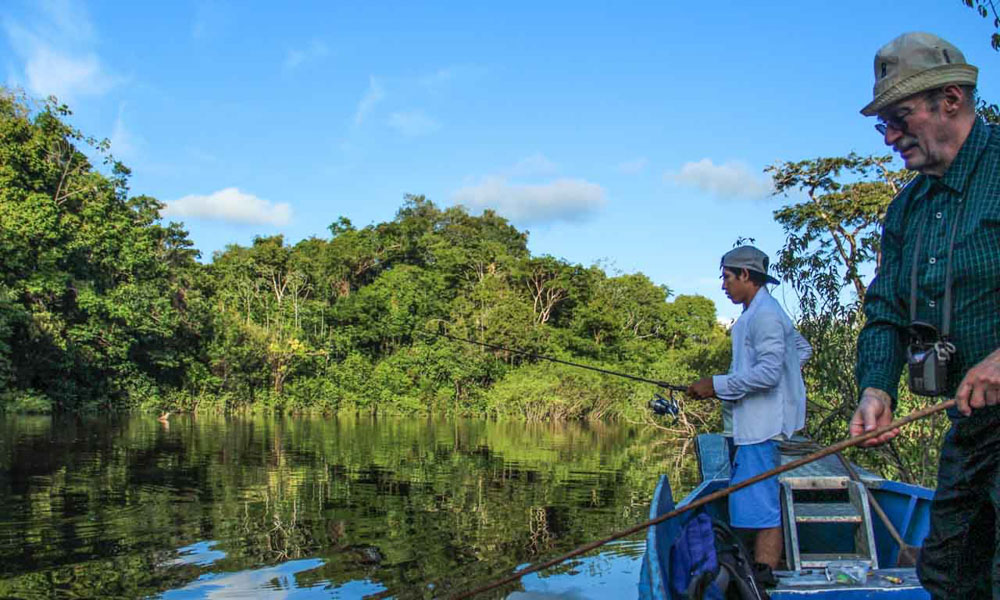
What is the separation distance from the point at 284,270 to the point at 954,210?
3676 centimetres

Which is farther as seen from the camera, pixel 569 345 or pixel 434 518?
pixel 569 345

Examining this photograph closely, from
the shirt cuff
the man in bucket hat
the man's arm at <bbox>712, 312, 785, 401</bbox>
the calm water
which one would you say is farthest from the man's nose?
the calm water

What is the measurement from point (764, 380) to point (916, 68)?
2.03 metres

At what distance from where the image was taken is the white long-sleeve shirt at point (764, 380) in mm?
3645

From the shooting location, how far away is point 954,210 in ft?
6.15

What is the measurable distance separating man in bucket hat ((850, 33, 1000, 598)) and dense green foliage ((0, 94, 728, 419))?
68.8 ft

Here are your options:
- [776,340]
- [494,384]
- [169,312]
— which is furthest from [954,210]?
[494,384]

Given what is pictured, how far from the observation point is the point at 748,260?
3961mm

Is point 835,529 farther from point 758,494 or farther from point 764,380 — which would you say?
point 764,380

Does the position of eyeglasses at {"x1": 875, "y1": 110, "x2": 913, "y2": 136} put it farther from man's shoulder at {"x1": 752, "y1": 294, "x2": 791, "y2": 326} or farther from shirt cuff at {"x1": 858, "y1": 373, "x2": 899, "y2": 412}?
man's shoulder at {"x1": 752, "y1": 294, "x2": 791, "y2": 326}

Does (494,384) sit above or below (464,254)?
below

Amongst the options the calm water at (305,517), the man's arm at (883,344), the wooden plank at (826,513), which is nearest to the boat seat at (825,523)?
the wooden plank at (826,513)

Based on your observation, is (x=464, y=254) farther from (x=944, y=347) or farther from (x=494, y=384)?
(x=944, y=347)

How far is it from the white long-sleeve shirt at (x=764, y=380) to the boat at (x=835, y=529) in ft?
1.70
